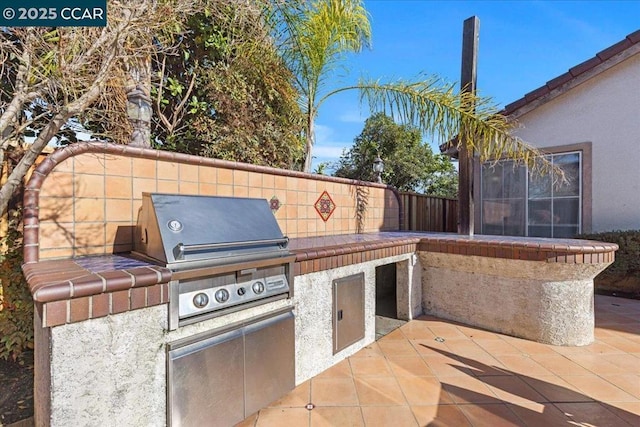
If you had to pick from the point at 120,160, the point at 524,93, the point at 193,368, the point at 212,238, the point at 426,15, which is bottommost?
the point at 193,368

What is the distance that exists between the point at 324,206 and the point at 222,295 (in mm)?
3368

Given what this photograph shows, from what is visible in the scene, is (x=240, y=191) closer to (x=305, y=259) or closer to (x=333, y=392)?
(x=305, y=259)

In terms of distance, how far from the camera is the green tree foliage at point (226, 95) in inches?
237

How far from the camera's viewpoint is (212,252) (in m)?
2.46

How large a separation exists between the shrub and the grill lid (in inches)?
40.6

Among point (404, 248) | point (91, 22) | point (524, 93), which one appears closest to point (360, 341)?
point (404, 248)

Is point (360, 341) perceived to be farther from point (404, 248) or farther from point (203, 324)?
point (203, 324)

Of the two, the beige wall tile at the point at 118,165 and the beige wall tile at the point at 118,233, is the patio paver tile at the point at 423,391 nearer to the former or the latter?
the beige wall tile at the point at 118,233

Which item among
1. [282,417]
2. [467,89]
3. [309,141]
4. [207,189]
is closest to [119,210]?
[207,189]

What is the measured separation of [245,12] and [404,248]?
15.9 feet

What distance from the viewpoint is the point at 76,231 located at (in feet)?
9.19

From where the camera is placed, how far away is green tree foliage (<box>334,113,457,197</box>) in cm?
1419

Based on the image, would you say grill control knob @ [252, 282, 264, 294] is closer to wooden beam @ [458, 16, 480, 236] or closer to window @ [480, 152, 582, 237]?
wooden beam @ [458, 16, 480, 236]

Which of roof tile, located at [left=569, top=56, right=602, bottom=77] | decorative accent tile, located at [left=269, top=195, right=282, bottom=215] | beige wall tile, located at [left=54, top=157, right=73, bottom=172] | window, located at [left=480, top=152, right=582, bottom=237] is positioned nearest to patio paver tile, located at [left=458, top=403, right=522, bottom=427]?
decorative accent tile, located at [left=269, top=195, right=282, bottom=215]
